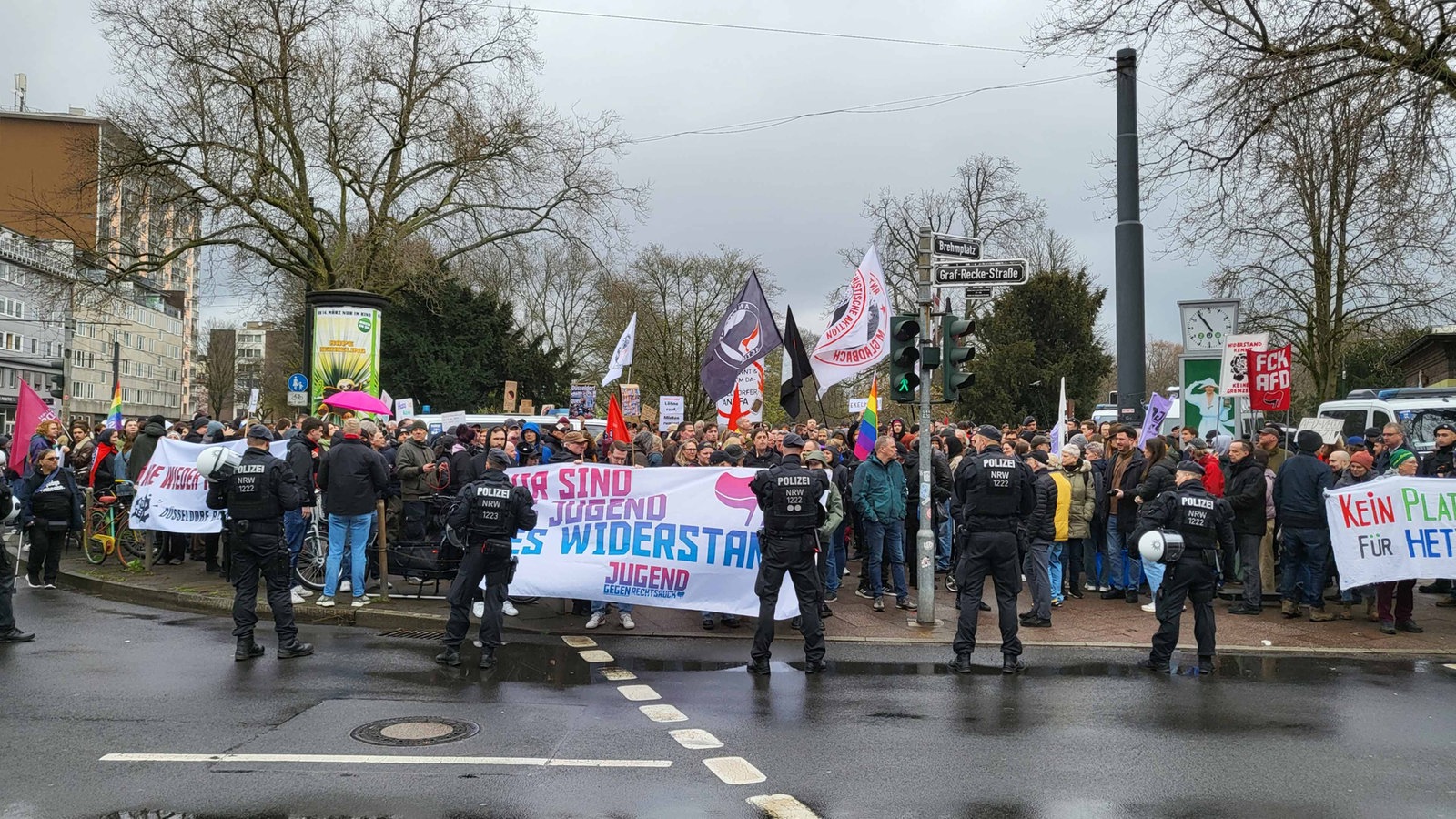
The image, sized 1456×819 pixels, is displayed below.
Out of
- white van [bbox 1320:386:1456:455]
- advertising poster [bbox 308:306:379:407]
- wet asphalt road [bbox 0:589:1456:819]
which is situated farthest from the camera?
advertising poster [bbox 308:306:379:407]

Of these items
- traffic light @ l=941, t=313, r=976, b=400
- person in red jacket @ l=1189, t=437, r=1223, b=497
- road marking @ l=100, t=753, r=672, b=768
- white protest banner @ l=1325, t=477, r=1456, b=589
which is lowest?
road marking @ l=100, t=753, r=672, b=768

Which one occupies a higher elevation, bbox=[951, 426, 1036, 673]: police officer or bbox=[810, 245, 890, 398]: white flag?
bbox=[810, 245, 890, 398]: white flag

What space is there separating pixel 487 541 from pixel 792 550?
7.98 feet

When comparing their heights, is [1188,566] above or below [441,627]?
above

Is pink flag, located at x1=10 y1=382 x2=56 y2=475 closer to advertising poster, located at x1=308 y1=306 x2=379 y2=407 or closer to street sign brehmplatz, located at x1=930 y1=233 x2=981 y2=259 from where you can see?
advertising poster, located at x1=308 y1=306 x2=379 y2=407

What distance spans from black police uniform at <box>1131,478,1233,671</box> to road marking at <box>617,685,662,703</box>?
13.3 ft

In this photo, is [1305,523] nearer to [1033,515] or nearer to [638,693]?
[1033,515]

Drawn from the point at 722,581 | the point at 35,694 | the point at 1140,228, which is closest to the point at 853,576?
the point at 722,581

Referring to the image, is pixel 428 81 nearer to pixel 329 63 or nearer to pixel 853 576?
pixel 329 63

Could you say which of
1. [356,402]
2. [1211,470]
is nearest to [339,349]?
[356,402]

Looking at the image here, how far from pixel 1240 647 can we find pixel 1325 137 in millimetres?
6967

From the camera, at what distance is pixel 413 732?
6.62m

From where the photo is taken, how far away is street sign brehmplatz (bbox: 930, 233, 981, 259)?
11.0 metres

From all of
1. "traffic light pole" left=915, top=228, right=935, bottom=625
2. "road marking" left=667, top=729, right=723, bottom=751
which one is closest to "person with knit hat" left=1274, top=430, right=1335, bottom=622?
"traffic light pole" left=915, top=228, right=935, bottom=625
